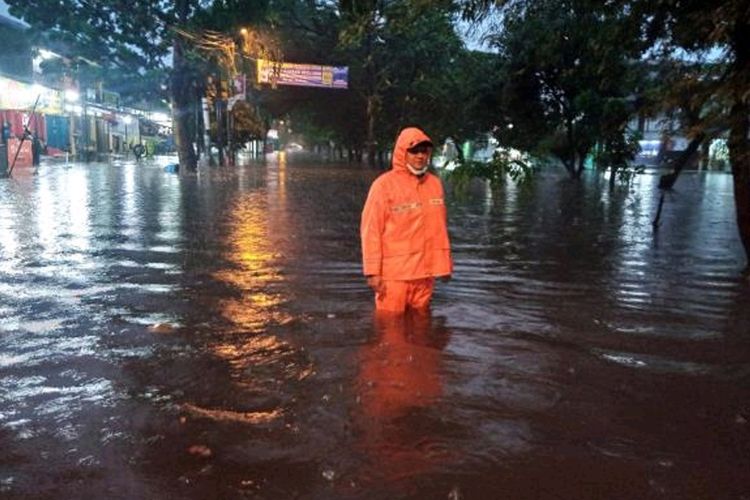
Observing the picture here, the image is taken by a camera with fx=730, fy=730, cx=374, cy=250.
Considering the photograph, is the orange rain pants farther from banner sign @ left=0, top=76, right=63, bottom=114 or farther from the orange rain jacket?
banner sign @ left=0, top=76, right=63, bottom=114

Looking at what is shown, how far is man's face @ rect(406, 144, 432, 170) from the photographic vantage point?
207 inches

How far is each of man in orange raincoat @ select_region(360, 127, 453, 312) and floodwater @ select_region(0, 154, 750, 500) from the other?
1.58 feet

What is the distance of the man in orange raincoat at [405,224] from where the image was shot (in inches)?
209

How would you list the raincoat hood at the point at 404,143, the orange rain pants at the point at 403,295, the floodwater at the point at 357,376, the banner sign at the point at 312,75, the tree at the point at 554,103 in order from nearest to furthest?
the floodwater at the point at 357,376
the raincoat hood at the point at 404,143
the orange rain pants at the point at 403,295
the tree at the point at 554,103
the banner sign at the point at 312,75

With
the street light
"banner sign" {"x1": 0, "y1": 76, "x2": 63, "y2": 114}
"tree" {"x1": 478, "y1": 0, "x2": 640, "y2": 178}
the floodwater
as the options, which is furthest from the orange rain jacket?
the street light

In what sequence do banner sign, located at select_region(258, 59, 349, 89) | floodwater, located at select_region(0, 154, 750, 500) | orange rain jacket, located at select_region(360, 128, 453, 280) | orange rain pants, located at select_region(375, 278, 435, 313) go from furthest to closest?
banner sign, located at select_region(258, 59, 349, 89) < orange rain pants, located at select_region(375, 278, 435, 313) < orange rain jacket, located at select_region(360, 128, 453, 280) < floodwater, located at select_region(0, 154, 750, 500)

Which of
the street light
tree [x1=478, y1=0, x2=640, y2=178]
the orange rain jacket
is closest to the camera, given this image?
the orange rain jacket

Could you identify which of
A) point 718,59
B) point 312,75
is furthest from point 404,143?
point 312,75

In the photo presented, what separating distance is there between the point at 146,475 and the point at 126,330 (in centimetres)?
253

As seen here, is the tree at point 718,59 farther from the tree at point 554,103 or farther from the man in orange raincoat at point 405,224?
the tree at point 554,103

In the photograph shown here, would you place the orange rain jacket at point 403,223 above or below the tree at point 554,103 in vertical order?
below

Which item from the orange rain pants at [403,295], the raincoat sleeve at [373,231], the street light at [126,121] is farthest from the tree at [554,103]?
the street light at [126,121]

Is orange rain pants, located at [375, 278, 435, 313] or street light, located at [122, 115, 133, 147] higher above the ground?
street light, located at [122, 115, 133, 147]

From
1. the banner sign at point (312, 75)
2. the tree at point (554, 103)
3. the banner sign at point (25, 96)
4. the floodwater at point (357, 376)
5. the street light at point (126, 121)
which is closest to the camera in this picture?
the floodwater at point (357, 376)
